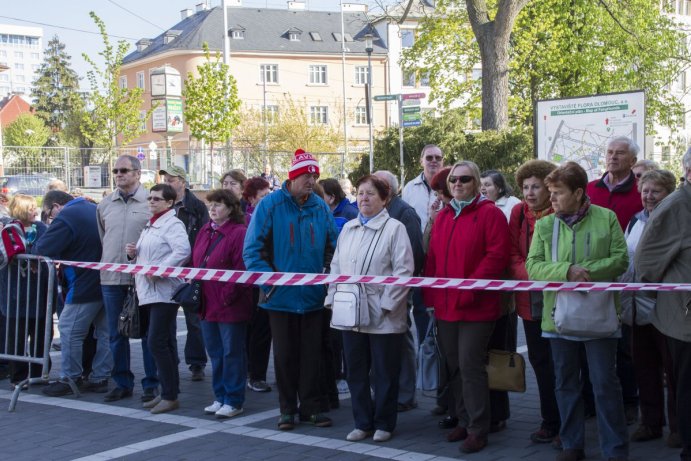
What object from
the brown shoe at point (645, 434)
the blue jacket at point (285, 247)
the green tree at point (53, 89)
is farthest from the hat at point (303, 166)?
the green tree at point (53, 89)

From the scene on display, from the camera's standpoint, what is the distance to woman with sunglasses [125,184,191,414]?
7793mm

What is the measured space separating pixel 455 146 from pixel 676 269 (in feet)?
56.8

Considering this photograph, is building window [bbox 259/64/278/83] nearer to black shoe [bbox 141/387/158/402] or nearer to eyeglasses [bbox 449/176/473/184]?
black shoe [bbox 141/387/158/402]

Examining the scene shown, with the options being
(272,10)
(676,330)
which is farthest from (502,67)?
(272,10)

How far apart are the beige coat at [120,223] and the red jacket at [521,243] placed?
11.5 feet

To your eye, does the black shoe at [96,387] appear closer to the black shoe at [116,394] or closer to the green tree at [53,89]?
the black shoe at [116,394]

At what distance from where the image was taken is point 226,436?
6.98 metres

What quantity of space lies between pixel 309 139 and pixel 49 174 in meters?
34.3

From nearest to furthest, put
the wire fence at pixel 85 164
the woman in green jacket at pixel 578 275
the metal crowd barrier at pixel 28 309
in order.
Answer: the woman in green jacket at pixel 578 275, the metal crowd barrier at pixel 28 309, the wire fence at pixel 85 164

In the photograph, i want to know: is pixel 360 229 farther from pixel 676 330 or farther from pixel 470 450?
pixel 676 330

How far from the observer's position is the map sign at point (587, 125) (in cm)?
1341

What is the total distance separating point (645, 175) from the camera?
6.60 meters

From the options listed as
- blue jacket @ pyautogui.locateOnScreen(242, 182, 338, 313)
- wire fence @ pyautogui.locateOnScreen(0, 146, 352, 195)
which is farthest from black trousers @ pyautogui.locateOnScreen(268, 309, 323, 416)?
wire fence @ pyautogui.locateOnScreen(0, 146, 352, 195)

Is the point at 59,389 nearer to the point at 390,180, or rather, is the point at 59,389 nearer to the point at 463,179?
the point at 390,180
